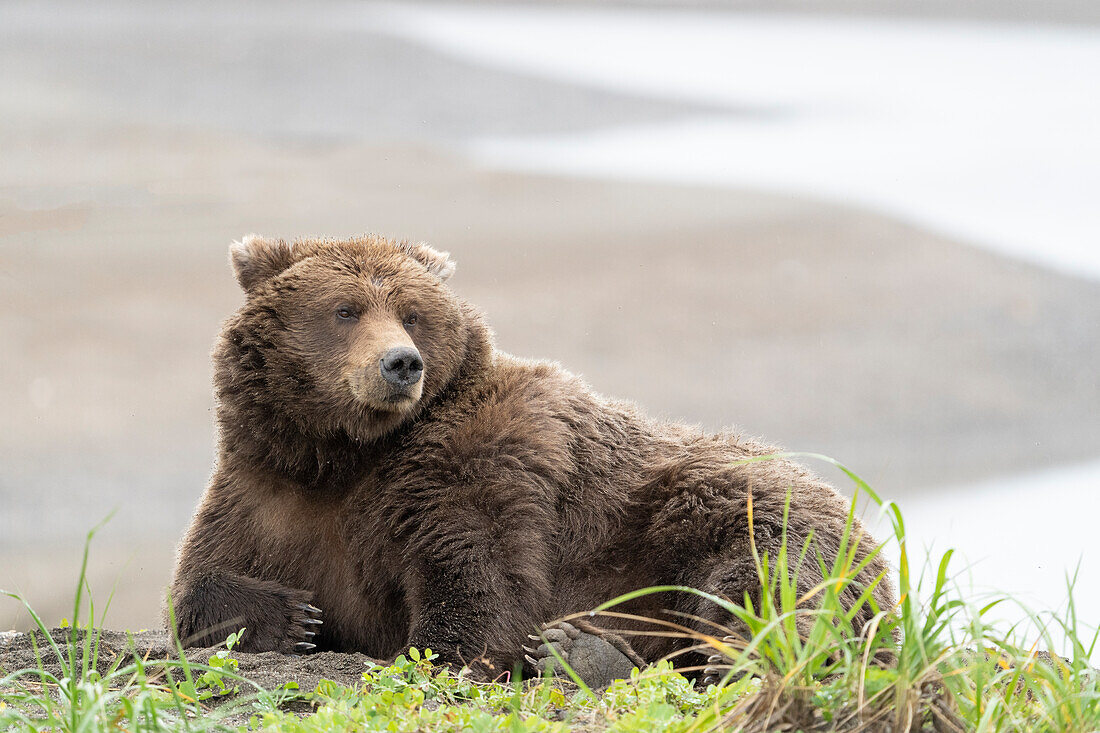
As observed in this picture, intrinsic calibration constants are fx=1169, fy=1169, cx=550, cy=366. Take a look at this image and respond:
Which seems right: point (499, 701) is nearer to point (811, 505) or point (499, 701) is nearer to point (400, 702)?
point (400, 702)

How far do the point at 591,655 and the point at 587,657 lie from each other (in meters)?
0.02

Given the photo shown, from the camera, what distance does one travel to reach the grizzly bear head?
15.3 ft

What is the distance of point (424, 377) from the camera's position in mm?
4871

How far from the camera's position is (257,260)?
5.01 m

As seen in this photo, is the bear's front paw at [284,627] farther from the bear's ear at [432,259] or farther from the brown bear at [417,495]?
the bear's ear at [432,259]

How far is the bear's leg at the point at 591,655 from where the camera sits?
4152mm

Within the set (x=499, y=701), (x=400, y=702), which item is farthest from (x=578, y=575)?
(x=400, y=702)

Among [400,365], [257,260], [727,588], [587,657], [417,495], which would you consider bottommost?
[587,657]

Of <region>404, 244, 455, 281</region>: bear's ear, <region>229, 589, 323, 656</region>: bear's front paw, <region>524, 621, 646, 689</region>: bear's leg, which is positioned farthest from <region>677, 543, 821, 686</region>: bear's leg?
<region>404, 244, 455, 281</region>: bear's ear

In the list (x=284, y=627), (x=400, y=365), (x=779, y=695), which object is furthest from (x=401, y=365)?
(x=779, y=695)

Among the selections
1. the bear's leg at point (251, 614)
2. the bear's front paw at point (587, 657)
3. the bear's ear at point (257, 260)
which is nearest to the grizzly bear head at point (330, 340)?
the bear's ear at point (257, 260)

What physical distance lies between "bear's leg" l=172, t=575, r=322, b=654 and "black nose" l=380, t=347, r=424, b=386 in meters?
1.02

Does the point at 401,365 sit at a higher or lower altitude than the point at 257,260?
lower

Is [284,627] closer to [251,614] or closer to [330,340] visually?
[251,614]
